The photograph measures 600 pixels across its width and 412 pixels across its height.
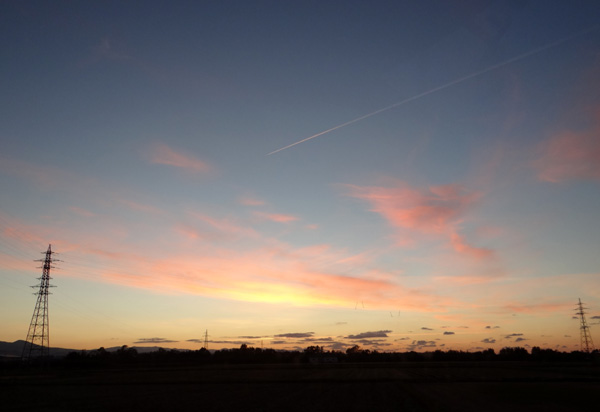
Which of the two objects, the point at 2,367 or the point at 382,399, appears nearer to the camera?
the point at 382,399

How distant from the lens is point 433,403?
3631 cm

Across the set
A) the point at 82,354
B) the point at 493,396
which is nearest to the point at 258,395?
the point at 493,396

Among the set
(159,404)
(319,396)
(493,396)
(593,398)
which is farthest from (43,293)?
(593,398)

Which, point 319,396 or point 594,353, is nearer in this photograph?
point 319,396

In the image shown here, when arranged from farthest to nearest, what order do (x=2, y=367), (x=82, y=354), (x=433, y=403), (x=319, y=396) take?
(x=82, y=354) → (x=2, y=367) → (x=319, y=396) → (x=433, y=403)

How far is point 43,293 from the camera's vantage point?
288 feet

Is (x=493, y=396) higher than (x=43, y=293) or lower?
lower

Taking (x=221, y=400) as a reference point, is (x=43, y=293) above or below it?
above

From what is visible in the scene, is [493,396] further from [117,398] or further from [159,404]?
[117,398]

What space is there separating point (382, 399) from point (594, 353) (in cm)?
20387

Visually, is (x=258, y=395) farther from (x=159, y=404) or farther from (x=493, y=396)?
(x=493, y=396)

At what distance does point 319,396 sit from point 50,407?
80.6 ft

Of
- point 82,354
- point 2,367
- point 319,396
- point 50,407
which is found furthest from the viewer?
point 82,354

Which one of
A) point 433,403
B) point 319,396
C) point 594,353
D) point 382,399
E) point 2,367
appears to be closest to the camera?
point 433,403
